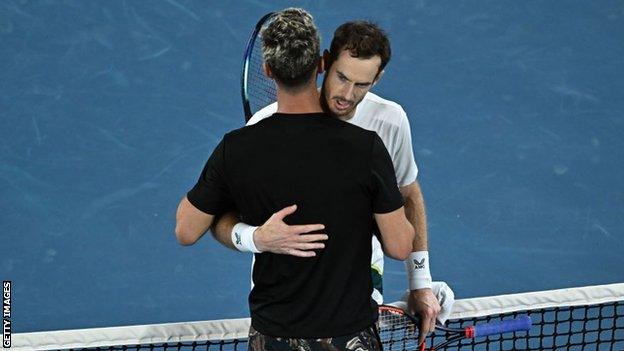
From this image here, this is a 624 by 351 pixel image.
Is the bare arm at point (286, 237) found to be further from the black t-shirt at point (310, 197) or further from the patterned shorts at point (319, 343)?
the patterned shorts at point (319, 343)

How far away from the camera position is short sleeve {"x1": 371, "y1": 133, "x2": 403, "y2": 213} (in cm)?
339

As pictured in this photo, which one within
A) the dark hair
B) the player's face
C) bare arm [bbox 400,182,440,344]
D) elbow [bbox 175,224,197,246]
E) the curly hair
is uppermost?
the curly hair

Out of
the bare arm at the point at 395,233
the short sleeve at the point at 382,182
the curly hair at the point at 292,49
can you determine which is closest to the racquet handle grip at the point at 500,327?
the bare arm at the point at 395,233

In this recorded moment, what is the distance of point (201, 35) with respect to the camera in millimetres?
8164

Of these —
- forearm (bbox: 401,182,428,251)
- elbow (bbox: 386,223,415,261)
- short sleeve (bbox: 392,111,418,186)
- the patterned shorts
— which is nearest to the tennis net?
forearm (bbox: 401,182,428,251)

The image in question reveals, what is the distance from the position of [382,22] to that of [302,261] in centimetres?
509

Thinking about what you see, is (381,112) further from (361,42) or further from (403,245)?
(403,245)

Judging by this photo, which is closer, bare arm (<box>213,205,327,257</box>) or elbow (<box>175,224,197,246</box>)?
bare arm (<box>213,205,327,257</box>)

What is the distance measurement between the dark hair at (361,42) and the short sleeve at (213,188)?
1.86 ft

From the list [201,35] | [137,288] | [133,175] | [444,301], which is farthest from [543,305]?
[201,35]

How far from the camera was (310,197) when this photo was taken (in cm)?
341

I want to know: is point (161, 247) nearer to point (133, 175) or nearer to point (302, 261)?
point (133, 175)

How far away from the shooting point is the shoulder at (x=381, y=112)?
427 centimetres

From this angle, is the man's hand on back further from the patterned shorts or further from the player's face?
the player's face
